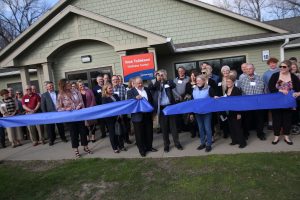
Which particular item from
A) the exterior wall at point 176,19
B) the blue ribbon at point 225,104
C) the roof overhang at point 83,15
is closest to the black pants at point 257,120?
the blue ribbon at point 225,104

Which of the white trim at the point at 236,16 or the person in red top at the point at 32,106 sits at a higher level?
the white trim at the point at 236,16

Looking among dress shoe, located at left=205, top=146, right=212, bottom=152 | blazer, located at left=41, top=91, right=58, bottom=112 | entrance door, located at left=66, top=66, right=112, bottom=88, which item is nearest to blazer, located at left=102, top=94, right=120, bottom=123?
blazer, located at left=41, top=91, right=58, bottom=112

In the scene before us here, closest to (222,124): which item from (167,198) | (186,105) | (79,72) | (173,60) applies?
(186,105)

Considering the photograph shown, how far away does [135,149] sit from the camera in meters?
7.67

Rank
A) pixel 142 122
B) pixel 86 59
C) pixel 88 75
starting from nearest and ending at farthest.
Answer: pixel 142 122 < pixel 86 59 < pixel 88 75

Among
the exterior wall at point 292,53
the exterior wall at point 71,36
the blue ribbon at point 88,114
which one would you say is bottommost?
the blue ribbon at point 88,114

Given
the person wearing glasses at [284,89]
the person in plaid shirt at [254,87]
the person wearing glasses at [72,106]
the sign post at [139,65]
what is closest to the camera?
the person wearing glasses at [284,89]

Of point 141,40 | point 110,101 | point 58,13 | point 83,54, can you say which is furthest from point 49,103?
point 58,13

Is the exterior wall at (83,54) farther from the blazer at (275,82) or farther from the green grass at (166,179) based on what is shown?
the blazer at (275,82)

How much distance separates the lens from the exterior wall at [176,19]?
1257cm

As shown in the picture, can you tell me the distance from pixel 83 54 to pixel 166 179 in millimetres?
6932

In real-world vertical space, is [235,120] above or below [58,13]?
below

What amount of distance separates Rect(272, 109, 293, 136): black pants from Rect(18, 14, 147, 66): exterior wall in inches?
192

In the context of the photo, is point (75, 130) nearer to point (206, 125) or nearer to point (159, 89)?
point (159, 89)
